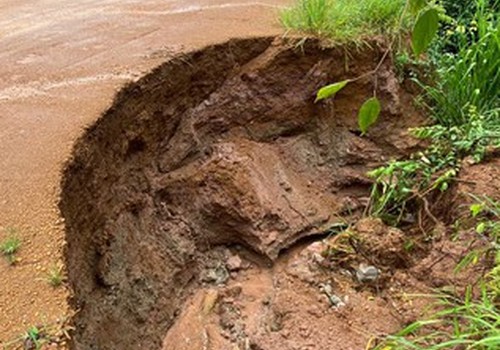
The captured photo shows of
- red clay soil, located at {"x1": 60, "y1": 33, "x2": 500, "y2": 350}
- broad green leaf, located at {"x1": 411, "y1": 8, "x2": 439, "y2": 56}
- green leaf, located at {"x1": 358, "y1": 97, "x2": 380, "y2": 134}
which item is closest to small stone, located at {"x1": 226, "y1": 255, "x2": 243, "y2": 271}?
red clay soil, located at {"x1": 60, "y1": 33, "x2": 500, "y2": 350}

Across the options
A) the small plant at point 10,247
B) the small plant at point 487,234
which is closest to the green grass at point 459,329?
the small plant at point 487,234

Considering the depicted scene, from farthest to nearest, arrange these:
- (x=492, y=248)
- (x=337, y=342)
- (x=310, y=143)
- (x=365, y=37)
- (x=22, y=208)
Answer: (x=310, y=143) → (x=365, y=37) → (x=337, y=342) → (x=492, y=248) → (x=22, y=208)

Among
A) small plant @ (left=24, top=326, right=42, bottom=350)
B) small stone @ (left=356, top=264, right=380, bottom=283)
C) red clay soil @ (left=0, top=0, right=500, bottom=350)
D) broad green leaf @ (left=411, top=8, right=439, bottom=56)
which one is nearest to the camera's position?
broad green leaf @ (left=411, top=8, right=439, bottom=56)

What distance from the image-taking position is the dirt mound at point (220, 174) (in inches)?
89.4

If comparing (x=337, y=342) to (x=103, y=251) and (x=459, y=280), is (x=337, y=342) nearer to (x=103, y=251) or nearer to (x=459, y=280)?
(x=459, y=280)

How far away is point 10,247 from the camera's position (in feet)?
5.05

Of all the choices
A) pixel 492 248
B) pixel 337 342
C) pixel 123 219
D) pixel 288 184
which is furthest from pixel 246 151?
pixel 492 248

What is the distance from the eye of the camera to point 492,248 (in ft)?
6.47

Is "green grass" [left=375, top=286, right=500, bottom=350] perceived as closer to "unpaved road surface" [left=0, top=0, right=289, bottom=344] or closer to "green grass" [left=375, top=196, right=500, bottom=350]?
"green grass" [left=375, top=196, right=500, bottom=350]

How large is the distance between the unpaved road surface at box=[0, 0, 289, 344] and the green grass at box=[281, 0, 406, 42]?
0.16 meters

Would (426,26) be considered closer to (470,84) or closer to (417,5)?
(417,5)

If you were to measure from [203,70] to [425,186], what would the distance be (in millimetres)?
A: 1220

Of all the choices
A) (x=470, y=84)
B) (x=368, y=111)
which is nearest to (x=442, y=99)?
(x=470, y=84)

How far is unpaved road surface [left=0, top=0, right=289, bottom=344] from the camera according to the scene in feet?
4.89
